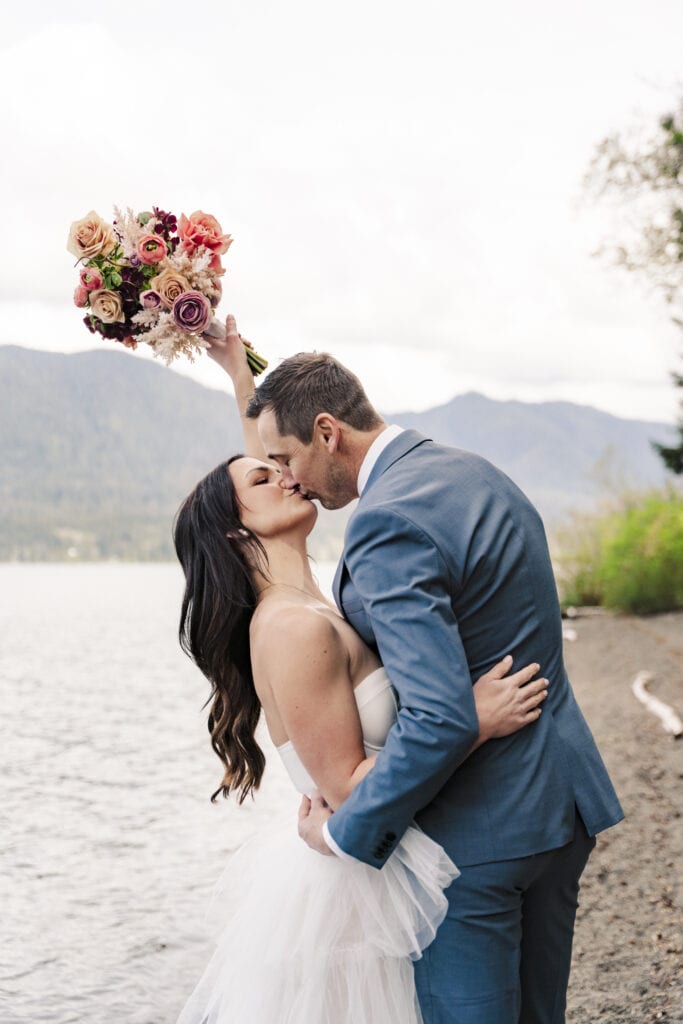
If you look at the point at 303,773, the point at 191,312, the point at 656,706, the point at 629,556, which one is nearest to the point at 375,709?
the point at 303,773

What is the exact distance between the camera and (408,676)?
251 centimetres

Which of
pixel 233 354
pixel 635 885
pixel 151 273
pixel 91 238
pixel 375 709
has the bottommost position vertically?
pixel 635 885

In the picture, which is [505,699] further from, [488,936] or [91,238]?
[91,238]

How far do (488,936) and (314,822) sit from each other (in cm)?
50

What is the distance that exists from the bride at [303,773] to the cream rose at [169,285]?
72cm

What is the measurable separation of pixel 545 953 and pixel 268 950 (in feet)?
2.34

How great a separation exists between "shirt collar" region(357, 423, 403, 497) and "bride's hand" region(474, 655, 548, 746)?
0.59 meters

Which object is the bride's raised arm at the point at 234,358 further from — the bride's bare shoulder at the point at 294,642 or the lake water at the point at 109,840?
the lake water at the point at 109,840

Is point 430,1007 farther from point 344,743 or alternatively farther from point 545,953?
point 344,743

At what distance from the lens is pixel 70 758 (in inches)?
815

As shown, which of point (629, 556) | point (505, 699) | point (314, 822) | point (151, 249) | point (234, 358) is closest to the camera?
point (505, 699)

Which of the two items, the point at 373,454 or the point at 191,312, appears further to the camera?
the point at 191,312

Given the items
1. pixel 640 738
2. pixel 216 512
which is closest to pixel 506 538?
pixel 216 512

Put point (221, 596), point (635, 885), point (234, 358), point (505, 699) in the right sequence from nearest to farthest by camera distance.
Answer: point (505, 699), point (221, 596), point (234, 358), point (635, 885)
